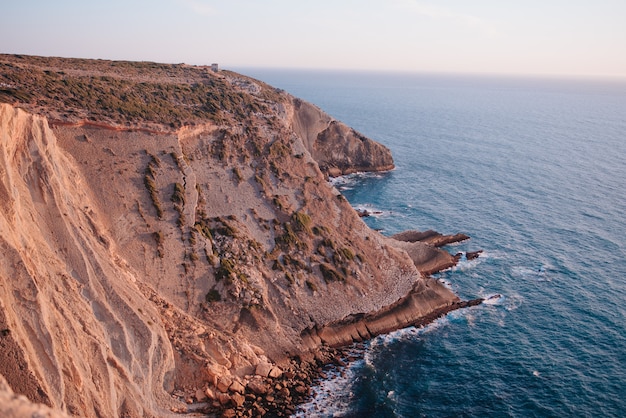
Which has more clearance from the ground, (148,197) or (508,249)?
(148,197)

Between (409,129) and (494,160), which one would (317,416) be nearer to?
(494,160)

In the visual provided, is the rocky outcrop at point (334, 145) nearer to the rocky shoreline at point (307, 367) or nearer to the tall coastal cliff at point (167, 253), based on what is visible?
the tall coastal cliff at point (167, 253)

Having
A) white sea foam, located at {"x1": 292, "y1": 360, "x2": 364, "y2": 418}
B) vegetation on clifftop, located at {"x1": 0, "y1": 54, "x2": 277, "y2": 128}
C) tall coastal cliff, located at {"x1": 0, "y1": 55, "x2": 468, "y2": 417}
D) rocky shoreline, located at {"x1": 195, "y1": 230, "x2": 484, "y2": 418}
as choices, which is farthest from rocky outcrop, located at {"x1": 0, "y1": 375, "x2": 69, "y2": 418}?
vegetation on clifftop, located at {"x1": 0, "y1": 54, "x2": 277, "y2": 128}

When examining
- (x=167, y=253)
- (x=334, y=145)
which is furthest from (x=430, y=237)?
(x=334, y=145)

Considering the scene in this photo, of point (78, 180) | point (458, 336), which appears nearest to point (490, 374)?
point (458, 336)

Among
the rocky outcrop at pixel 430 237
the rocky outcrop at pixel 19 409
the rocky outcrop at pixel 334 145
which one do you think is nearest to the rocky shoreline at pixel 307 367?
the rocky outcrop at pixel 430 237

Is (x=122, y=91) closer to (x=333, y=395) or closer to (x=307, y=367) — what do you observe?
(x=307, y=367)
